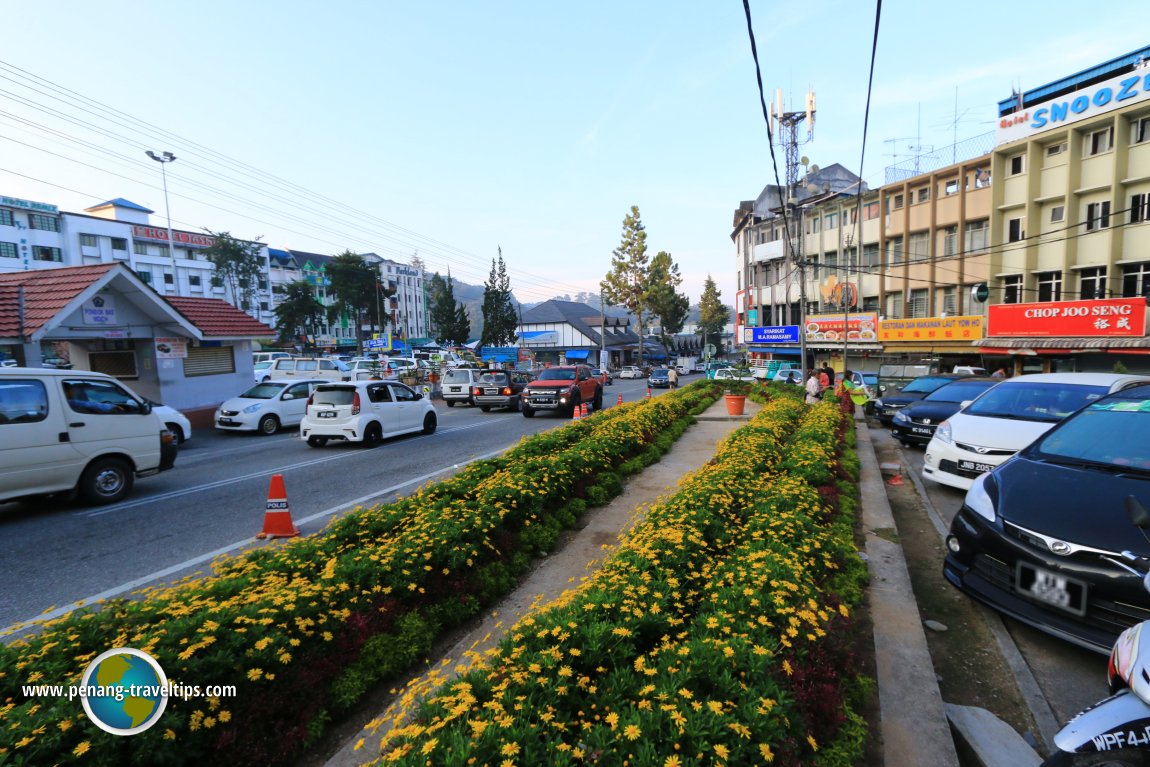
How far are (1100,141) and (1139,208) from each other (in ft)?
11.8

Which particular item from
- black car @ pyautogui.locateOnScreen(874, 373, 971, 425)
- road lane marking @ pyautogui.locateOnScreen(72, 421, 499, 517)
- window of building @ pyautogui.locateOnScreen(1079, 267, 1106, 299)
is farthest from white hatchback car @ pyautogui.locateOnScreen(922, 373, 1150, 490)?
window of building @ pyautogui.locateOnScreen(1079, 267, 1106, 299)

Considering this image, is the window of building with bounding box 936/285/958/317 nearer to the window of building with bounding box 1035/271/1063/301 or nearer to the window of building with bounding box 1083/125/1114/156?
the window of building with bounding box 1035/271/1063/301

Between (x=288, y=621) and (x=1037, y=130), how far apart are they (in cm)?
3631

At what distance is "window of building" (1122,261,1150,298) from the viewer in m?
23.2

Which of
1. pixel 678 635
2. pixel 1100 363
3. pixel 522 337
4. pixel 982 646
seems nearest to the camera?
pixel 678 635

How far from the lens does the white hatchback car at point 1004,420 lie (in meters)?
7.07

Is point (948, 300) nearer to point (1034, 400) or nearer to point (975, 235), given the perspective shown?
point (975, 235)

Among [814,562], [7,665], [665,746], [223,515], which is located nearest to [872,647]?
[814,562]

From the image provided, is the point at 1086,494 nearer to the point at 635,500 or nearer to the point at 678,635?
the point at 678,635

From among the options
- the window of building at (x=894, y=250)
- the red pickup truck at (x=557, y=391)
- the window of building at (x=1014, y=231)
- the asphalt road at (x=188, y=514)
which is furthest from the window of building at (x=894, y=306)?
the asphalt road at (x=188, y=514)

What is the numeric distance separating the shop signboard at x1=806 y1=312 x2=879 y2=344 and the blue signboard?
253 centimetres

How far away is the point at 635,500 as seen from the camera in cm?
761

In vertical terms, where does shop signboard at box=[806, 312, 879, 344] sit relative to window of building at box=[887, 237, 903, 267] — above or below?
below

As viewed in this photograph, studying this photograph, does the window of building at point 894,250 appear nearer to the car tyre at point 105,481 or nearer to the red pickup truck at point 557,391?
the red pickup truck at point 557,391
